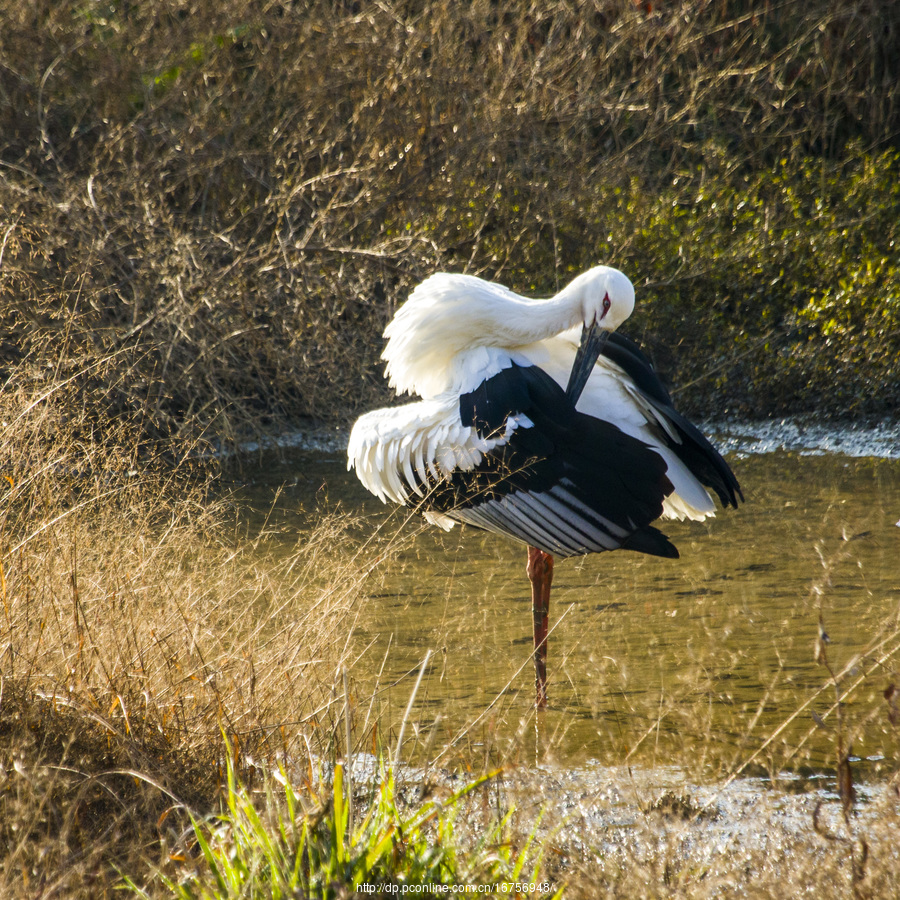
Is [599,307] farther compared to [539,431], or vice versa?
[599,307]

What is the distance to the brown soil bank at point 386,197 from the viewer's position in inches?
320

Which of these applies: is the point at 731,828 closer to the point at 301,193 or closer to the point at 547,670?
the point at 547,670

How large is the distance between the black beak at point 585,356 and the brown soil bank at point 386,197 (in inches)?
139

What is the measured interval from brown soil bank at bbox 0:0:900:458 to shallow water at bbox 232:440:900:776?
1.87 meters

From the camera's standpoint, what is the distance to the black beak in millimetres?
4387

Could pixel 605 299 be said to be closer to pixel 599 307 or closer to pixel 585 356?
pixel 599 307

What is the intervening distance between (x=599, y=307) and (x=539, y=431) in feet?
2.32

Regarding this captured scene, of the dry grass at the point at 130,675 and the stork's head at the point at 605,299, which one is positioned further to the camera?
the stork's head at the point at 605,299

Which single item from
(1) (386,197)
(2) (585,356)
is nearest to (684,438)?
(2) (585,356)

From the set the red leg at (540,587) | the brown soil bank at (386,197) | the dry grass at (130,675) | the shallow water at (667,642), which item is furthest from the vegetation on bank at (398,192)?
the dry grass at (130,675)

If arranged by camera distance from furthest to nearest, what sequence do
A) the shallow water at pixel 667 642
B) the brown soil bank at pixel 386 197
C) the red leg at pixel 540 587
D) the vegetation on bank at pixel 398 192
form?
the brown soil bank at pixel 386 197 → the vegetation on bank at pixel 398 192 → the red leg at pixel 540 587 → the shallow water at pixel 667 642

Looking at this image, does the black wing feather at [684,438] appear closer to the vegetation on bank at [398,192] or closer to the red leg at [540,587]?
the red leg at [540,587]

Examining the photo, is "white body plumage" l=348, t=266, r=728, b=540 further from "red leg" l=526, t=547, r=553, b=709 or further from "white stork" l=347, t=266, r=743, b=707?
"red leg" l=526, t=547, r=553, b=709

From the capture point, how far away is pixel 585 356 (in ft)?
14.9
